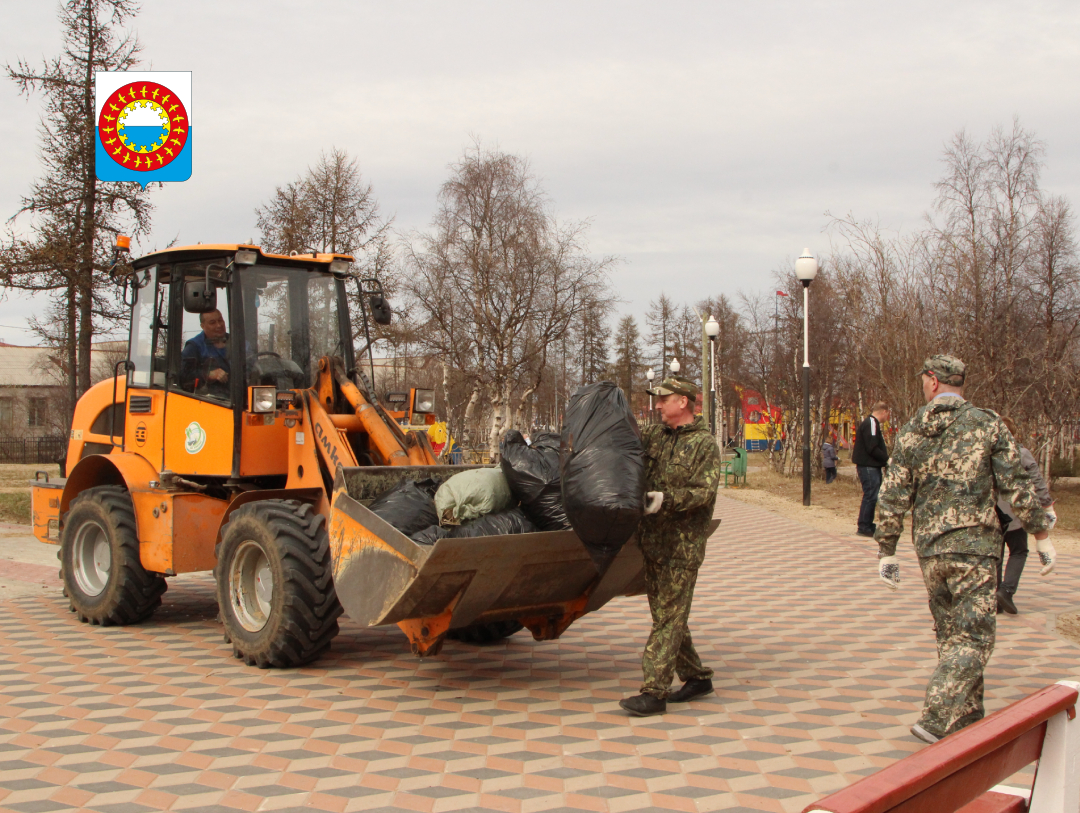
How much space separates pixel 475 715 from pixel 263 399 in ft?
9.33

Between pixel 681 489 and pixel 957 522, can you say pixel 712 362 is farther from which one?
pixel 957 522

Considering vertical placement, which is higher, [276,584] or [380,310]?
[380,310]

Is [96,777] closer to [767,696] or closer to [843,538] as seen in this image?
[767,696]

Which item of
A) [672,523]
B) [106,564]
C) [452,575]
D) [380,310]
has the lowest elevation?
[106,564]

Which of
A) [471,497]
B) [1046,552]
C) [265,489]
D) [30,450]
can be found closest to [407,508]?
[471,497]

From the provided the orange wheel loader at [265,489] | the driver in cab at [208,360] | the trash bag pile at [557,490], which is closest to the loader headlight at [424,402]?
the orange wheel loader at [265,489]

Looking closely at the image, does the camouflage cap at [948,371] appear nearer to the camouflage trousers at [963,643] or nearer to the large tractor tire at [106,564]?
the camouflage trousers at [963,643]

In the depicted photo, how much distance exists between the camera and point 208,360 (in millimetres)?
7602

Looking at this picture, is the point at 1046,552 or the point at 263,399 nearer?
the point at 1046,552

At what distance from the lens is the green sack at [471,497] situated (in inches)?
231

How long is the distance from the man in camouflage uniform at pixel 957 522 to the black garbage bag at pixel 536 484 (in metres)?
1.83

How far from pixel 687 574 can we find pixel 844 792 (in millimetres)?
3505

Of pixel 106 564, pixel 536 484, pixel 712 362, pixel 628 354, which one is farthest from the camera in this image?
pixel 628 354

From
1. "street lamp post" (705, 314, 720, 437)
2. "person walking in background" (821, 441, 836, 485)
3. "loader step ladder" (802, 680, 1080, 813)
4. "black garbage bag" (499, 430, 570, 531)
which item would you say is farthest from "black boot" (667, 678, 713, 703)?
"person walking in background" (821, 441, 836, 485)
